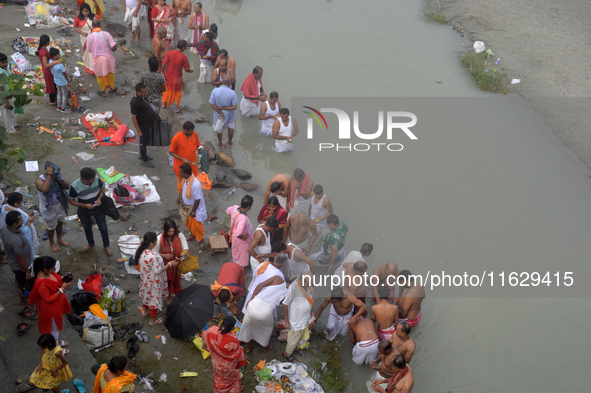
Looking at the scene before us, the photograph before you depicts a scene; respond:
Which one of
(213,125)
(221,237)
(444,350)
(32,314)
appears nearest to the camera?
(32,314)

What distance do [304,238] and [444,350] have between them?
2.76 m

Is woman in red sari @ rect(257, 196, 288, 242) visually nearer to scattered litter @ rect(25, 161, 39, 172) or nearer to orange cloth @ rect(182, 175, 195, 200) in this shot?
orange cloth @ rect(182, 175, 195, 200)

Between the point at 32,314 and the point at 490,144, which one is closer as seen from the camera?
the point at 32,314

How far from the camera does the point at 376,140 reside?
10883 millimetres

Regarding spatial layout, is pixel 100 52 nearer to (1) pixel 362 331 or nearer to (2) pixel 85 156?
(2) pixel 85 156

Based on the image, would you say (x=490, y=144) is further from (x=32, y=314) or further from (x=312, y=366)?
(x=32, y=314)

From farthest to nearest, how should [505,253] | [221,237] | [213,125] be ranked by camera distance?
[213,125], [505,253], [221,237]

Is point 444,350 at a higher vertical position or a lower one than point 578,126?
lower

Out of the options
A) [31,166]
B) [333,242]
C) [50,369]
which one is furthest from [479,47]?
[50,369]

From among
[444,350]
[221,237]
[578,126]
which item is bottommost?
[444,350]

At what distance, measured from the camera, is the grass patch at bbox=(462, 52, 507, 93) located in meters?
12.7

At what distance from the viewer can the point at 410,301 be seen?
22.3 ft

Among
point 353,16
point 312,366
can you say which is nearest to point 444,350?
point 312,366

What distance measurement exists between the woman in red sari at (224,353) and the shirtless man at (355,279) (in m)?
2.30
